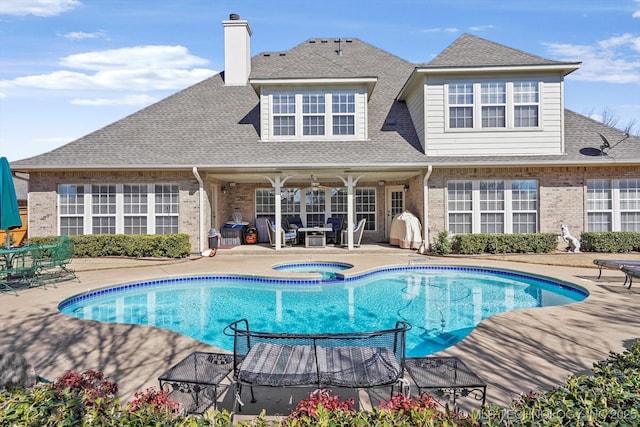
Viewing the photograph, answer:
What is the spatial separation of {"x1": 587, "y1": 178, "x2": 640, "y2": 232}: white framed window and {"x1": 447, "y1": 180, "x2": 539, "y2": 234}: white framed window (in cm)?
197

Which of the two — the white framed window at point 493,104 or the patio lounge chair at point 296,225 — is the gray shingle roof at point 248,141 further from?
the patio lounge chair at point 296,225

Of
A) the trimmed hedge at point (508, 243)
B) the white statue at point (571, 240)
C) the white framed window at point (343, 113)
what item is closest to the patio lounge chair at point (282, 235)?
the white framed window at point (343, 113)

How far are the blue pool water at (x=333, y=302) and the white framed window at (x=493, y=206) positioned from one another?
3.11 m

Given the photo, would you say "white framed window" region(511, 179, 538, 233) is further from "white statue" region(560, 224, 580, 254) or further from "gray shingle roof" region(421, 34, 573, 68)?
"gray shingle roof" region(421, 34, 573, 68)

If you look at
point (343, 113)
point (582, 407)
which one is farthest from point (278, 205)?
point (582, 407)

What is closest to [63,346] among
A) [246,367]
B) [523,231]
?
[246,367]

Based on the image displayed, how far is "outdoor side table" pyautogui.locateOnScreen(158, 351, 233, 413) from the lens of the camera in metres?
3.58

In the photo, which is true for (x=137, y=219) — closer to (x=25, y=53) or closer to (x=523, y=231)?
(x=25, y=53)

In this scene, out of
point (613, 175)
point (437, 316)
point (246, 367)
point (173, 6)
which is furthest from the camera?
point (613, 175)

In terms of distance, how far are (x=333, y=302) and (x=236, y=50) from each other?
13733 millimetres

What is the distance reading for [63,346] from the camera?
518cm

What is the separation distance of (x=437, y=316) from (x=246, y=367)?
5.04 meters

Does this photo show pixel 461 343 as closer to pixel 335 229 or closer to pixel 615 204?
pixel 335 229

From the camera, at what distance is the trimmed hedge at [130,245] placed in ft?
42.5
